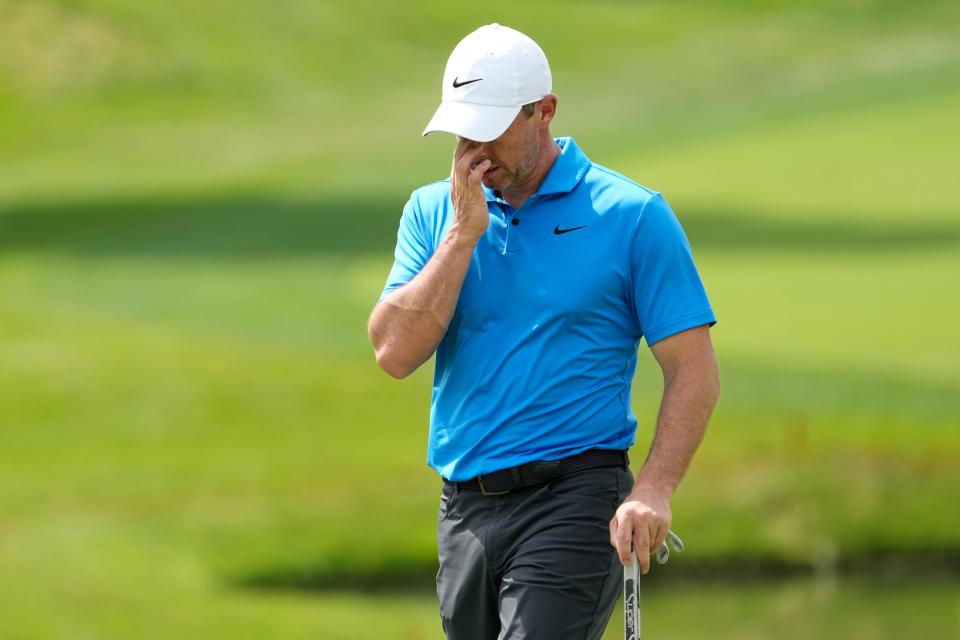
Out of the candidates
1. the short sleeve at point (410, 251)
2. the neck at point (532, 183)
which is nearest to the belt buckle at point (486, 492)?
the short sleeve at point (410, 251)

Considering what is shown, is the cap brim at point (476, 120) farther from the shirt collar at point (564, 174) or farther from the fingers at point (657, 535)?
the fingers at point (657, 535)

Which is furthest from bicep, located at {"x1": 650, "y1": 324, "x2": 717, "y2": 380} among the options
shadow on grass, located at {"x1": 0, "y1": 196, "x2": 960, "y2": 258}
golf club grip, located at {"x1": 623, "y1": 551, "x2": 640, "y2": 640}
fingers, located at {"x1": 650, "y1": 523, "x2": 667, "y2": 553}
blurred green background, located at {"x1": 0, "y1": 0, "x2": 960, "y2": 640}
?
shadow on grass, located at {"x1": 0, "y1": 196, "x2": 960, "y2": 258}

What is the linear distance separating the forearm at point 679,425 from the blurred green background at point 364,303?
4791mm

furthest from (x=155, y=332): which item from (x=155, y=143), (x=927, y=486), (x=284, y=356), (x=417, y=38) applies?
(x=417, y=38)

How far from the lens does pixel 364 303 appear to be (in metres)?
19.1

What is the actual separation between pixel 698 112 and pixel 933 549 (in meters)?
21.4

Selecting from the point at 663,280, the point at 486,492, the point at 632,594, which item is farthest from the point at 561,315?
the point at 632,594

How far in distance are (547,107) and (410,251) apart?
1.87 ft

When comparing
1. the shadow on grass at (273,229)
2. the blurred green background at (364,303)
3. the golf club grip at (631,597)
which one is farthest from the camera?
the shadow on grass at (273,229)

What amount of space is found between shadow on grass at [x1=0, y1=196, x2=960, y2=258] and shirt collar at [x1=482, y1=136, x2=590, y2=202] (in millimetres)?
15872

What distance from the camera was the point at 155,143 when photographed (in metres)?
32.1

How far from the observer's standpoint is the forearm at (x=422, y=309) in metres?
5.05

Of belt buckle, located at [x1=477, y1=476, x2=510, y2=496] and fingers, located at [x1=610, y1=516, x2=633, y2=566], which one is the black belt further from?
fingers, located at [x1=610, y1=516, x2=633, y2=566]

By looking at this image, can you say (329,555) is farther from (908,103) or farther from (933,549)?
(908,103)
